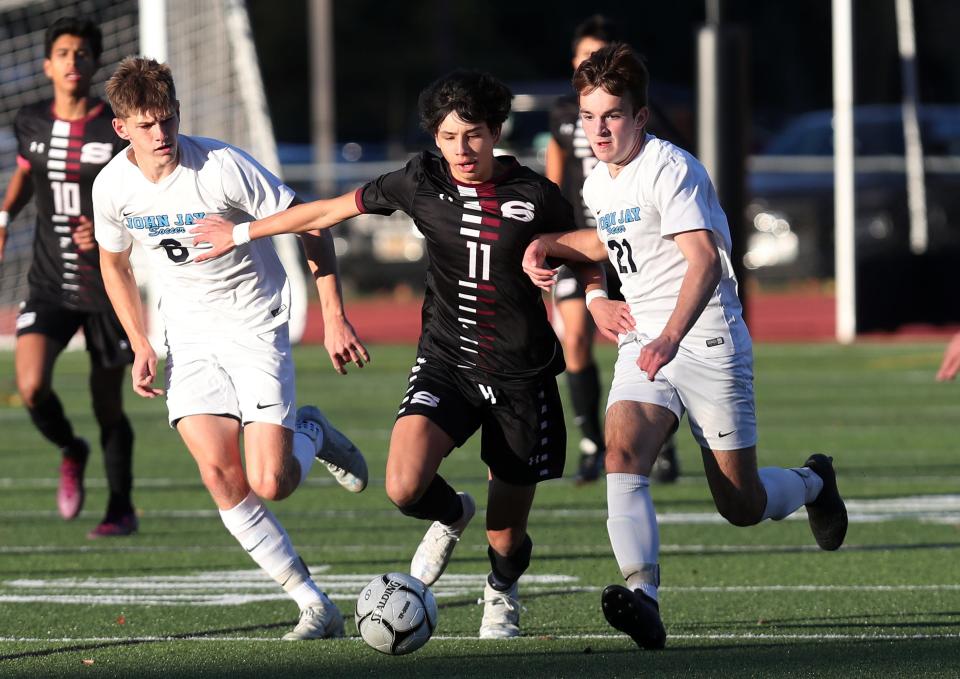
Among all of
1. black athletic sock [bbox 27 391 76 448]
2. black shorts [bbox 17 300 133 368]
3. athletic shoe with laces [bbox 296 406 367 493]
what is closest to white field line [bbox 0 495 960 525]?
black athletic sock [bbox 27 391 76 448]

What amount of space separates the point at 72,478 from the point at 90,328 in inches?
34.0

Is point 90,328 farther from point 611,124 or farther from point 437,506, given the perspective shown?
point 611,124

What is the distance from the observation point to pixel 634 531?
5949mm

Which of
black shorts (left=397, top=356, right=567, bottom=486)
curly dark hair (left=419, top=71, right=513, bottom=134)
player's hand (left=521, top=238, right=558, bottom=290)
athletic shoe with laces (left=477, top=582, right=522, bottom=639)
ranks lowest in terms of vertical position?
athletic shoe with laces (left=477, top=582, right=522, bottom=639)

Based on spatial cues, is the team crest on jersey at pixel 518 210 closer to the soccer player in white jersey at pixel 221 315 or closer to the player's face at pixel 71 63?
the soccer player in white jersey at pixel 221 315

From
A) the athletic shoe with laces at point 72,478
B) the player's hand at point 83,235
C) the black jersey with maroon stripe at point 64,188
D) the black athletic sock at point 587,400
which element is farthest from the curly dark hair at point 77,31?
the black athletic sock at point 587,400

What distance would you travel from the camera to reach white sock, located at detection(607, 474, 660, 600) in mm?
5883

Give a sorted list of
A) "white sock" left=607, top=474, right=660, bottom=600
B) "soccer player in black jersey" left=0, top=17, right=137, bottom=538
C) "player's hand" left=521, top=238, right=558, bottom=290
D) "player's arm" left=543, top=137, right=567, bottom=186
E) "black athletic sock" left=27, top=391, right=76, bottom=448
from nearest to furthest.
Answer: "white sock" left=607, top=474, right=660, bottom=600 → "player's hand" left=521, top=238, right=558, bottom=290 → "soccer player in black jersey" left=0, top=17, right=137, bottom=538 → "black athletic sock" left=27, top=391, right=76, bottom=448 → "player's arm" left=543, top=137, right=567, bottom=186

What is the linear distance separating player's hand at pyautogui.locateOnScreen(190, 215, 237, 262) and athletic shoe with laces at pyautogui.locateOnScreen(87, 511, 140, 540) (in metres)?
2.60

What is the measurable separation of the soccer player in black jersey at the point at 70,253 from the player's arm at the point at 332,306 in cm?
237

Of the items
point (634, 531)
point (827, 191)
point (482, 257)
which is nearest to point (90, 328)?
point (482, 257)

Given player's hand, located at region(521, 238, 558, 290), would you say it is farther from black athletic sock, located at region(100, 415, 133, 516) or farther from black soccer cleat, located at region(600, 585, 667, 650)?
black athletic sock, located at region(100, 415, 133, 516)

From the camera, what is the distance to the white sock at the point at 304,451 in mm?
6754

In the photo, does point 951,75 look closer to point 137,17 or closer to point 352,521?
point 137,17
